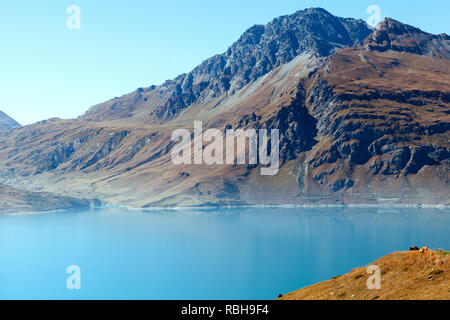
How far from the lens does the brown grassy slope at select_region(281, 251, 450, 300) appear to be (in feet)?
93.6

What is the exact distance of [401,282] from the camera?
30859mm

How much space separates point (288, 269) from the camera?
165m

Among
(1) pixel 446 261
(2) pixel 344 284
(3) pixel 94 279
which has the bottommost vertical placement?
(3) pixel 94 279

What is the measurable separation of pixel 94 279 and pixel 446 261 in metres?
147

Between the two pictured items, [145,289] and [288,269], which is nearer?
[145,289]

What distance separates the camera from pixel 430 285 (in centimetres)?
2902

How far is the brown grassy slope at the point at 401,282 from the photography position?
28.5m
